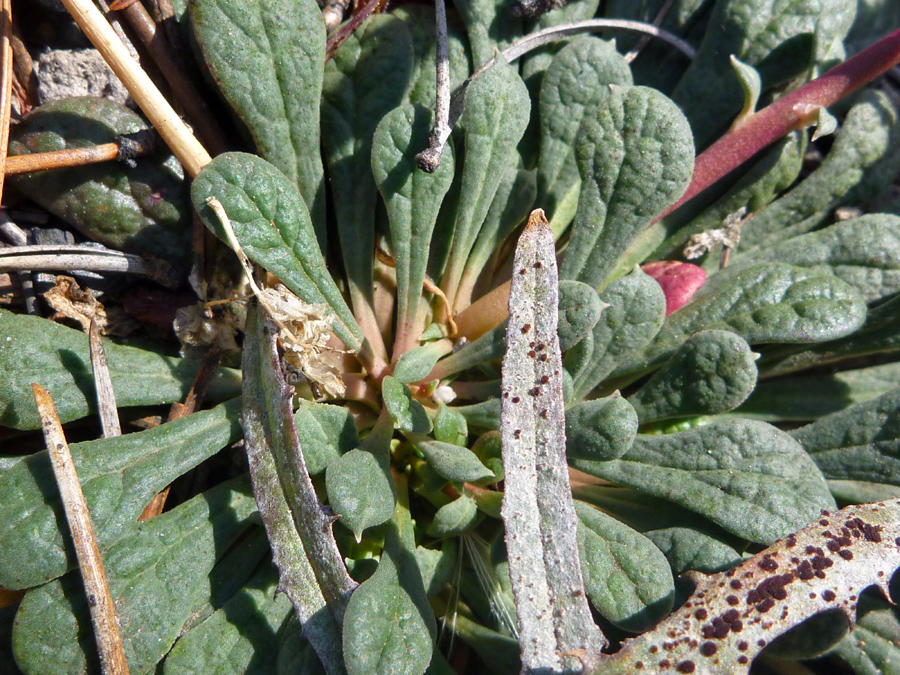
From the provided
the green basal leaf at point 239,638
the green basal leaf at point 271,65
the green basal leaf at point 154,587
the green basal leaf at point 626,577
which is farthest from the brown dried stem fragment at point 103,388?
the green basal leaf at point 626,577

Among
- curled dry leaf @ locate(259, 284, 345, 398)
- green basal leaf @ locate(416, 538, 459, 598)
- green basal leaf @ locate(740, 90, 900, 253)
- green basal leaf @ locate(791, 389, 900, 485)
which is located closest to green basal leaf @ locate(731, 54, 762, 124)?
green basal leaf @ locate(740, 90, 900, 253)

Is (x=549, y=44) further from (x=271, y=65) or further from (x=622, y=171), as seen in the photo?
(x=271, y=65)

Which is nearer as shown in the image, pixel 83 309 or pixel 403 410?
pixel 403 410

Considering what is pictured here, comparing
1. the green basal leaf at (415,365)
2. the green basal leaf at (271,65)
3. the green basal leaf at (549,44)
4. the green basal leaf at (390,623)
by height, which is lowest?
the green basal leaf at (390,623)

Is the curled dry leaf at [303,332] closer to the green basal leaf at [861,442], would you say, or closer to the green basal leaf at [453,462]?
the green basal leaf at [453,462]

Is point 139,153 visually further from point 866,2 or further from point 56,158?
point 866,2

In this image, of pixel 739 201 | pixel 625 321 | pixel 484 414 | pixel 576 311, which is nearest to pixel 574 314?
pixel 576 311
